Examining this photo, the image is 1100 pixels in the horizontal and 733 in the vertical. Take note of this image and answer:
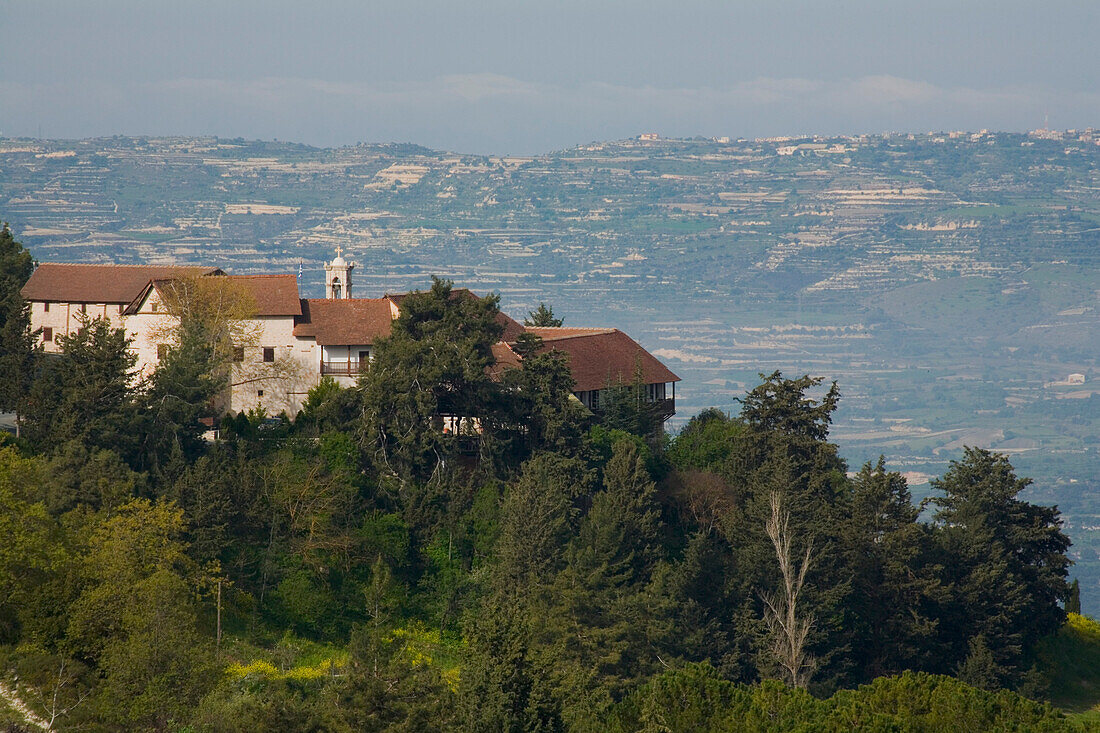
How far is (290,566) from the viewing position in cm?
5116

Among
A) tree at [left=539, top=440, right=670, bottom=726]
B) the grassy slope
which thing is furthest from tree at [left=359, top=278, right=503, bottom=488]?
the grassy slope

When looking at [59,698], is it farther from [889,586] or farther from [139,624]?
[889,586]

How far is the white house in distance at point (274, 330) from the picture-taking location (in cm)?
6041

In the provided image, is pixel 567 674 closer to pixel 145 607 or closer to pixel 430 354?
pixel 145 607

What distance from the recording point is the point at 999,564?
190 feet

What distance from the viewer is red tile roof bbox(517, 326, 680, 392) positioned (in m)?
64.4

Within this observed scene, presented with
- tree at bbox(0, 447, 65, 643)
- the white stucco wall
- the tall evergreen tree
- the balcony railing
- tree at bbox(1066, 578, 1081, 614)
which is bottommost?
tree at bbox(1066, 578, 1081, 614)

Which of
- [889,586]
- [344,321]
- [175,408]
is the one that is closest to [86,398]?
[175,408]

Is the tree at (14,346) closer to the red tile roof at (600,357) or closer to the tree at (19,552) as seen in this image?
the tree at (19,552)

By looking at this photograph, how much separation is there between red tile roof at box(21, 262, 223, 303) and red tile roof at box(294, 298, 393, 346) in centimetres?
545

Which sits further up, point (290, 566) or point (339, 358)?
point (339, 358)

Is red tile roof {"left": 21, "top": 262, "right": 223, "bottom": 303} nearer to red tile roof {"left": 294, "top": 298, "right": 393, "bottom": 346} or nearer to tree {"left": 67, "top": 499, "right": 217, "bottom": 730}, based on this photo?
red tile roof {"left": 294, "top": 298, "right": 393, "bottom": 346}

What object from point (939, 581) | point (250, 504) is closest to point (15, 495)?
point (250, 504)

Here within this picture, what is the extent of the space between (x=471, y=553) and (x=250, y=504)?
324 inches
